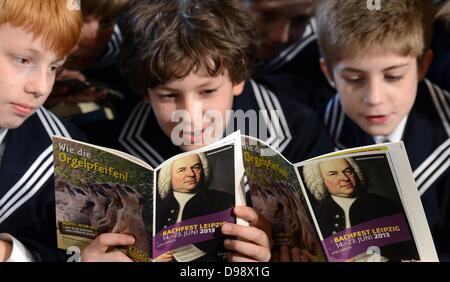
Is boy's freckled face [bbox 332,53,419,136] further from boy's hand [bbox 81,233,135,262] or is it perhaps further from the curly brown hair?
boy's hand [bbox 81,233,135,262]

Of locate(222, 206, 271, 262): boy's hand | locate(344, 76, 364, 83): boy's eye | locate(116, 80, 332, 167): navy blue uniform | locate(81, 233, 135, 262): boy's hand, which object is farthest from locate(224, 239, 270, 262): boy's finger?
locate(344, 76, 364, 83): boy's eye

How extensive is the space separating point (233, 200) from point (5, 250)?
365mm

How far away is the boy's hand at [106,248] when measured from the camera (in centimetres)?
114

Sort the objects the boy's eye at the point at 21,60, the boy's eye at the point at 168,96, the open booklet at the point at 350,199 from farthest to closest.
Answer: the boy's eye at the point at 168,96
the boy's eye at the point at 21,60
the open booklet at the point at 350,199

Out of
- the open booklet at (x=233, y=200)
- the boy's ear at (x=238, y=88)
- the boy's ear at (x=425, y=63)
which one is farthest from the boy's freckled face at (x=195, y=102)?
the boy's ear at (x=425, y=63)

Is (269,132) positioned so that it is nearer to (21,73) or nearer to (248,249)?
(248,249)

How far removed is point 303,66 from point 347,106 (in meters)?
0.20

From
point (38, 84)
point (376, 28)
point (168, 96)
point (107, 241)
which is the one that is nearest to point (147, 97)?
point (168, 96)

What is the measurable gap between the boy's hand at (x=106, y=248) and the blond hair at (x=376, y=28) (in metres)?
0.52

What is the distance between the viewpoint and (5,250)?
1.16 meters

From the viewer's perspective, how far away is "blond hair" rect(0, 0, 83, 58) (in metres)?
1.17

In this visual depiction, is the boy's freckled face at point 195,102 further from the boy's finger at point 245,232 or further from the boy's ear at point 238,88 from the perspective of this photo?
the boy's finger at point 245,232
